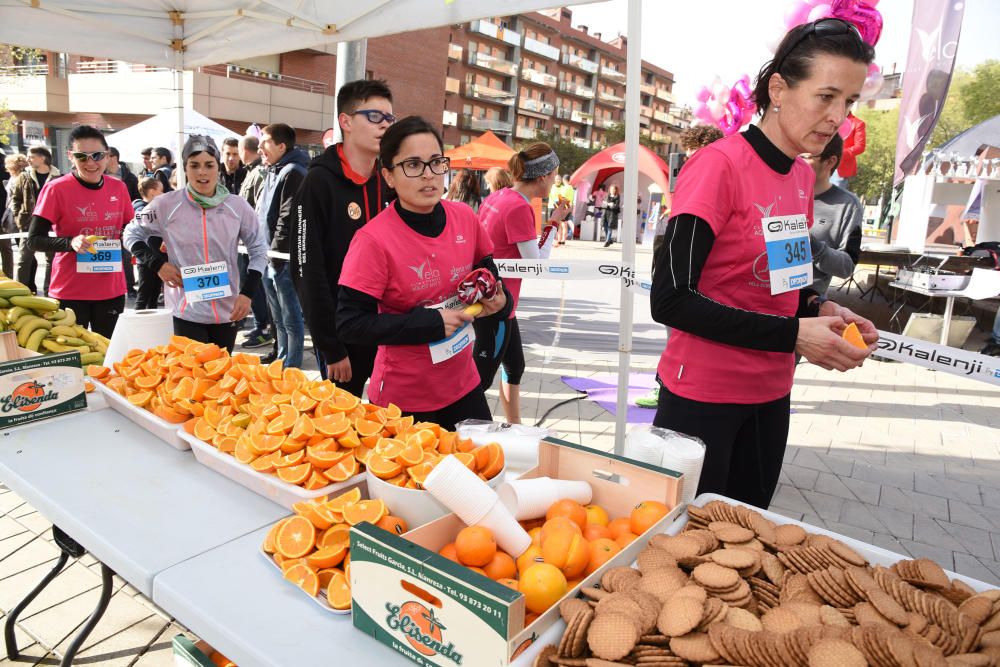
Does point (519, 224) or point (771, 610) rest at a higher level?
point (519, 224)

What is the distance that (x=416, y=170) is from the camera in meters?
2.08

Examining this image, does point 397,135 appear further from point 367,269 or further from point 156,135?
point 156,135

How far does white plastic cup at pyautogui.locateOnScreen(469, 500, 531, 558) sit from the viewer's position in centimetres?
123

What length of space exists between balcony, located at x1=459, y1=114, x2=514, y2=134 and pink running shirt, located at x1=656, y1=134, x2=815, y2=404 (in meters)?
61.9

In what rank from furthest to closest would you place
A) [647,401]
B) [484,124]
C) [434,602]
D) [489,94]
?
[489,94], [484,124], [647,401], [434,602]

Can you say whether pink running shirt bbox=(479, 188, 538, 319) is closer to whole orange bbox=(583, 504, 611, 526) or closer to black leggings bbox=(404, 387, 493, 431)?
black leggings bbox=(404, 387, 493, 431)

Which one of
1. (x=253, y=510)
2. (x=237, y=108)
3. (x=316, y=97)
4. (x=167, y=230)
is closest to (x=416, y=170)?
(x=253, y=510)

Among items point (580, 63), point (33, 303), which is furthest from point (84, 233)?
point (580, 63)

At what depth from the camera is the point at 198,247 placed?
3.58 metres

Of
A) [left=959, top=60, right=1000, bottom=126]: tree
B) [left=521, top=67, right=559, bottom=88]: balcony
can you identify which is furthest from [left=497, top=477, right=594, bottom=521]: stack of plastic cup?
[left=521, top=67, right=559, bottom=88]: balcony

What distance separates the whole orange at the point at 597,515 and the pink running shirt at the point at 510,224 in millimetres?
2397

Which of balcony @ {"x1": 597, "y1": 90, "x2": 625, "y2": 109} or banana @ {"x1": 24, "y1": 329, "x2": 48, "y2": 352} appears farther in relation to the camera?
balcony @ {"x1": 597, "y1": 90, "x2": 625, "y2": 109}

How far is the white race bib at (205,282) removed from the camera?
137 inches

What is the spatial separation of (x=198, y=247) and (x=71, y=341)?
3.60ft
